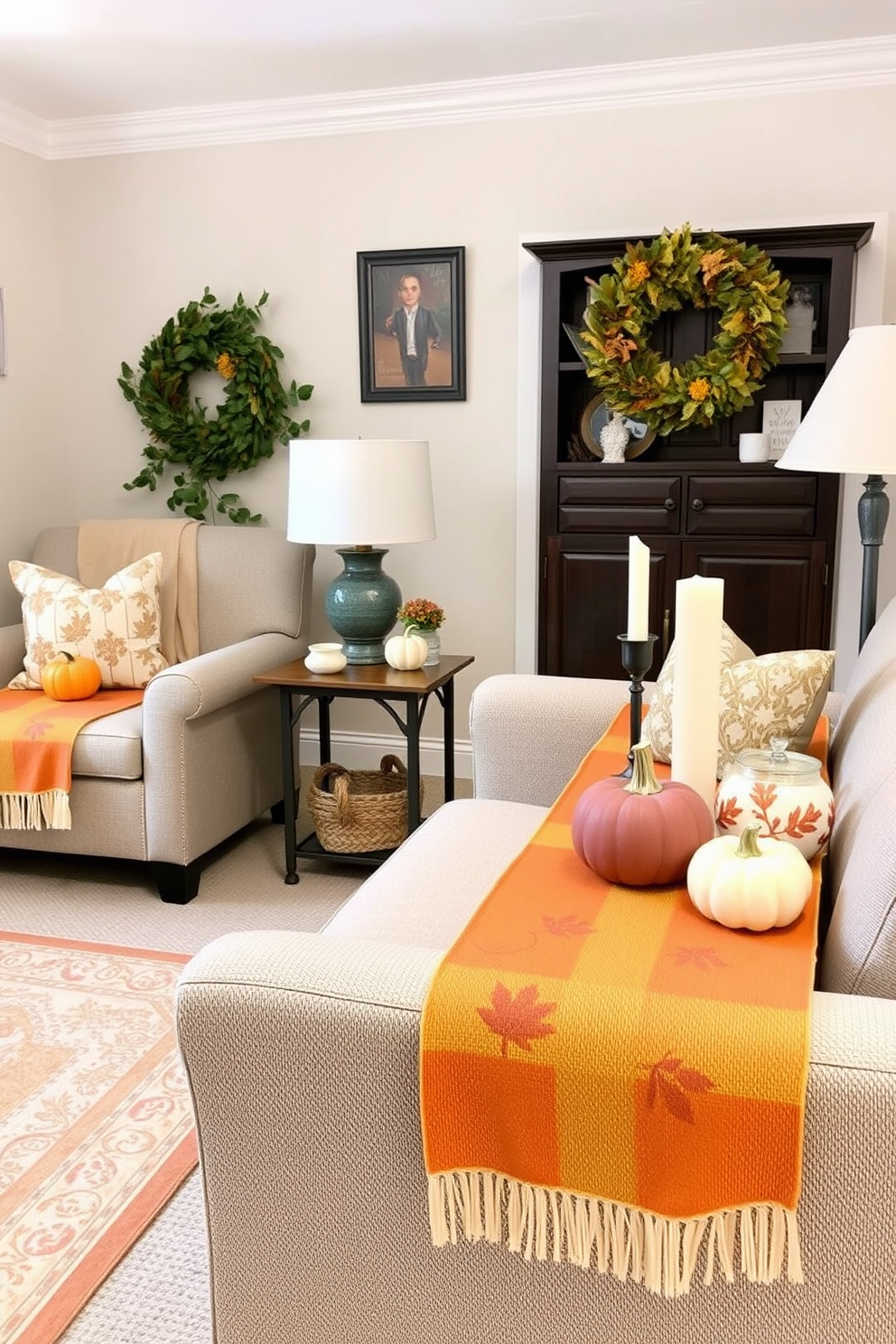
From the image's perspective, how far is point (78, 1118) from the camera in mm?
2078

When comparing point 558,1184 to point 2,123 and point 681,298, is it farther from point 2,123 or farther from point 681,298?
point 2,123

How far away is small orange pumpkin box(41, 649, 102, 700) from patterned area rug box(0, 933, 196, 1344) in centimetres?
76

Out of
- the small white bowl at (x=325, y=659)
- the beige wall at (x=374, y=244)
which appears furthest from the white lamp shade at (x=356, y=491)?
the beige wall at (x=374, y=244)

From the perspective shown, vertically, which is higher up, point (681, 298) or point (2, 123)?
point (2, 123)

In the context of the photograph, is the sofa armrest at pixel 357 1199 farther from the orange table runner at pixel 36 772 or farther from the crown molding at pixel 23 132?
the crown molding at pixel 23 132

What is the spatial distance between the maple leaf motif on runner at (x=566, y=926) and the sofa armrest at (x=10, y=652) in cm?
263

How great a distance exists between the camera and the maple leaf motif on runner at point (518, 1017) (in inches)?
44.7

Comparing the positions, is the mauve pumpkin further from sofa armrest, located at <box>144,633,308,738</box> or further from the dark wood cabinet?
the dark wood cabinet

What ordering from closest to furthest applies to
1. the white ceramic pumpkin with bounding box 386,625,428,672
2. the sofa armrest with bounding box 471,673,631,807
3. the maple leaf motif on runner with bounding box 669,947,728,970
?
the maple leaf motif on runner with bounding box 669,947,728,970
the sofa armrest with bounding box 471,673,631,807
the white ceramic pumpkin with bounding box 386,625,428,672

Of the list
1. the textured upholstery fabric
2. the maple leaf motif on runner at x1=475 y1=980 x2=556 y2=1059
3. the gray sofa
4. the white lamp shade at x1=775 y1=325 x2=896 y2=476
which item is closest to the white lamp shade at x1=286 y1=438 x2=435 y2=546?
the white lamp shade at x1=775 y1=325 x2=896 y2=476

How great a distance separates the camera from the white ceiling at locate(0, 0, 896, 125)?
3008 mm

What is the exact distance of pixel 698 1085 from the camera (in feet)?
3.52

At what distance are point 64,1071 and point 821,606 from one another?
2474 millimetres

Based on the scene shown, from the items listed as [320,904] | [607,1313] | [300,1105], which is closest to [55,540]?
[320,904]
